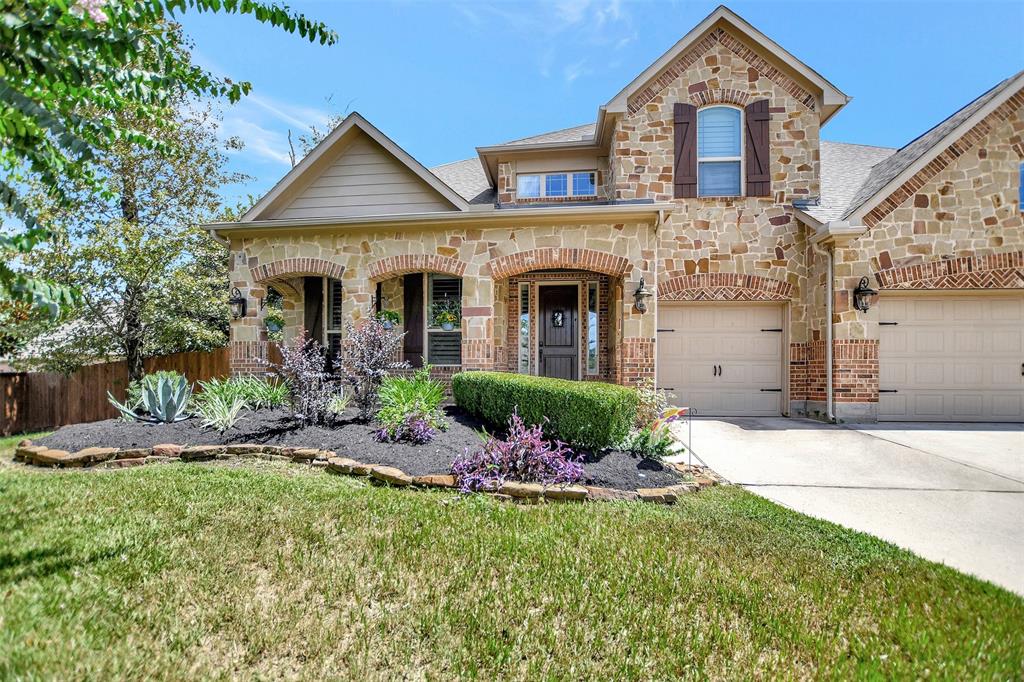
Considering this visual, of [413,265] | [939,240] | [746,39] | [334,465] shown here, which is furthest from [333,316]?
[939,240]

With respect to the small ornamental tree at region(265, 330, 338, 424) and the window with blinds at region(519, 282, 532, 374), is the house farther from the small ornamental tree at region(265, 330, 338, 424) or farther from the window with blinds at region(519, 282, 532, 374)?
the small ornamental tree at region(265, 330, 338, 424)

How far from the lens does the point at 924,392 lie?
8258 millimetres

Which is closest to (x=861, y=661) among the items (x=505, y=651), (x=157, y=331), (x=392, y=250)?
(x=505, y=651)

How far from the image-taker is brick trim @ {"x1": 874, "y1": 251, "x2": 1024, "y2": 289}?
7.95 m

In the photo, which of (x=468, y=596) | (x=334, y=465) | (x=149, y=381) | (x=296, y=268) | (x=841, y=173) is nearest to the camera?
(x=468, y=596)

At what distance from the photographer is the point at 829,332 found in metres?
8.25

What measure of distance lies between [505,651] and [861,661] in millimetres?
1606

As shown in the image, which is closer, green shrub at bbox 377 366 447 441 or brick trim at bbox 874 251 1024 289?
green shrub at bbox 377 366 447 441

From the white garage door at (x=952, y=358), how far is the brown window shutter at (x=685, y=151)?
4202 mm

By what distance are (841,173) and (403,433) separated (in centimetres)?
1171

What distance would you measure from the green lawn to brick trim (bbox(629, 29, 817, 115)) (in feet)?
29.4

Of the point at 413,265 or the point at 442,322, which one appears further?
the point at 442,322

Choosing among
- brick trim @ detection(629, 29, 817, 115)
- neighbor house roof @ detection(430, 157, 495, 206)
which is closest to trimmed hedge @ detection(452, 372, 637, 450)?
neighbor house roof @ detection(430, 157, 495, 206)

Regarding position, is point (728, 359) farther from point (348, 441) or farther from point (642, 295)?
point (348, 441)
